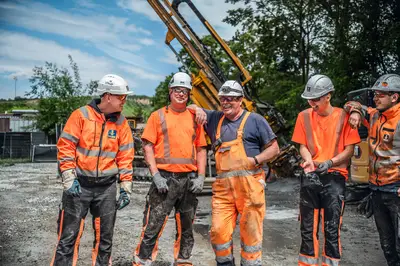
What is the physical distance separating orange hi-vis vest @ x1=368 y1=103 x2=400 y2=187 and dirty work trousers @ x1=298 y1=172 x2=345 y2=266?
35 cm

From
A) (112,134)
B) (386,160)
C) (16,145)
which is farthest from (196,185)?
(16,145)

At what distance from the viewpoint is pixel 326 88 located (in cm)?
396

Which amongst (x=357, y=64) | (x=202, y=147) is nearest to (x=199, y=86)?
(x=357, y=64)

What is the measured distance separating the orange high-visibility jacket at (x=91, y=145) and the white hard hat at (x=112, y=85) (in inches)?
7.2

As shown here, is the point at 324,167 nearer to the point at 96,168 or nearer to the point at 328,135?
the point at 328,135

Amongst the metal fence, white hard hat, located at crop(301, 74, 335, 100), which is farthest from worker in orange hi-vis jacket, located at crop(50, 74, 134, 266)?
the metal fence

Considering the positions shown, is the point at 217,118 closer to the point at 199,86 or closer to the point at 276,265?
the point at 276,265

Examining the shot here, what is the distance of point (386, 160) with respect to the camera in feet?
12.5

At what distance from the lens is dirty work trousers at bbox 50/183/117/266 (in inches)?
141

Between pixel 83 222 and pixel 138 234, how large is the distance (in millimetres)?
2458

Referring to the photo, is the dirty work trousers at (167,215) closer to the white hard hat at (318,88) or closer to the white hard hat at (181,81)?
the white hard hat at (181,81)

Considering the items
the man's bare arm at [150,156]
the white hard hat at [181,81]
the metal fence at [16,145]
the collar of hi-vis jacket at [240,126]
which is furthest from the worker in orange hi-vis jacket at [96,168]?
the metal fence at [16,145]

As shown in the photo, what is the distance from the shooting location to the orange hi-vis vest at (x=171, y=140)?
3.99m

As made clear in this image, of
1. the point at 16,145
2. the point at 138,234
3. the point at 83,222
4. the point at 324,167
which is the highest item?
the point at 324,167
